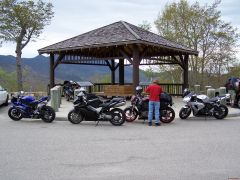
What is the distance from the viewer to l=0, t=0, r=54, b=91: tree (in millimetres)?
32406

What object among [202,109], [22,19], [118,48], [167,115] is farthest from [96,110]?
[22,19]

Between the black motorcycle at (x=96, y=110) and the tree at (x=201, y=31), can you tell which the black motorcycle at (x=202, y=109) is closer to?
the black motorcycle at (x=96, y=110)

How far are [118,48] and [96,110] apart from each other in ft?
40.1

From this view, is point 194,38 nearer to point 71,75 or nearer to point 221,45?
point 221,45

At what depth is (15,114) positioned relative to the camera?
13.7 m

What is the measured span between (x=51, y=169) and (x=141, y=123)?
682 cm

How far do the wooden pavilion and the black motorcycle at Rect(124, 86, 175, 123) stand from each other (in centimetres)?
661

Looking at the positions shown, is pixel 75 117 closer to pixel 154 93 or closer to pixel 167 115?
pixel 154 93

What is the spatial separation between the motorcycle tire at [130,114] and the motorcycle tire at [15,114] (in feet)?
12.3

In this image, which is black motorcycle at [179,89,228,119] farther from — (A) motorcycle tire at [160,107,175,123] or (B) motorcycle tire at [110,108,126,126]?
(B) motorcycle tire at [110,108,126,126]

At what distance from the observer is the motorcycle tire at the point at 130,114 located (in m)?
13.2

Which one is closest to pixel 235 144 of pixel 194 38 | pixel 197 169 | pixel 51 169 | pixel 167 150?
pixel 167 150

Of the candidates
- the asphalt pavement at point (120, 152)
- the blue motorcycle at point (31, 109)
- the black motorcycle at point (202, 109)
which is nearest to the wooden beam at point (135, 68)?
the black motorcycle at point (202, 109)

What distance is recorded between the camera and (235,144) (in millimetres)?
8734
